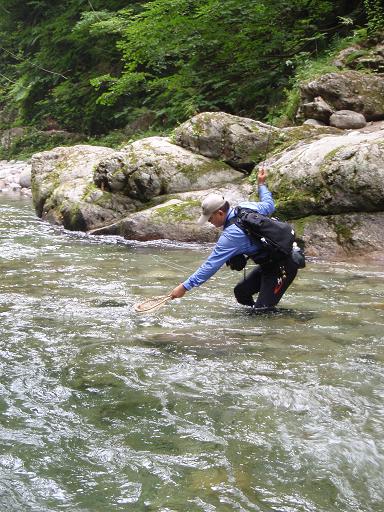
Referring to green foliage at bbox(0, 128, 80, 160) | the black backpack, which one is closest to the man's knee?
the black backpack

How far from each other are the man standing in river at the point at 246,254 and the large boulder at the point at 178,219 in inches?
174

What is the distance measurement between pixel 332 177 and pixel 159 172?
12.9 feet

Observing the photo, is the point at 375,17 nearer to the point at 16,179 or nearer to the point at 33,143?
the point at 16,179

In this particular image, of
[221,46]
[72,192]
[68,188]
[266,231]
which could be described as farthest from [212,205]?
[221,46]

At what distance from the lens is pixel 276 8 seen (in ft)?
53.2

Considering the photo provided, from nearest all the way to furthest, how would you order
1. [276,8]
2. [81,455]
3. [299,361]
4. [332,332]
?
[81,455]
[299,361]
[332,332]
[276,8]

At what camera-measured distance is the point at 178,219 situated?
37.9 ft

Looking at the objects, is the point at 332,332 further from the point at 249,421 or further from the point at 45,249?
the point at 45,249

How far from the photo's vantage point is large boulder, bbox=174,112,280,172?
12453mm

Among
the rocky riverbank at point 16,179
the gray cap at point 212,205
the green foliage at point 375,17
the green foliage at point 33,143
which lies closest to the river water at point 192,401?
the gray cap at point 212,205

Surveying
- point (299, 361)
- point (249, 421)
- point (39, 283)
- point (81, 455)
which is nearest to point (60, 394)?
point (81, 455)

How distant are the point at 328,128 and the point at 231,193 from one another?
2.38 meters

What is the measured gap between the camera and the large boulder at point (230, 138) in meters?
12.5

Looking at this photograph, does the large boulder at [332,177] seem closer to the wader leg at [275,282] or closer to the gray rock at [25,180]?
the wader leg at [275,282]
